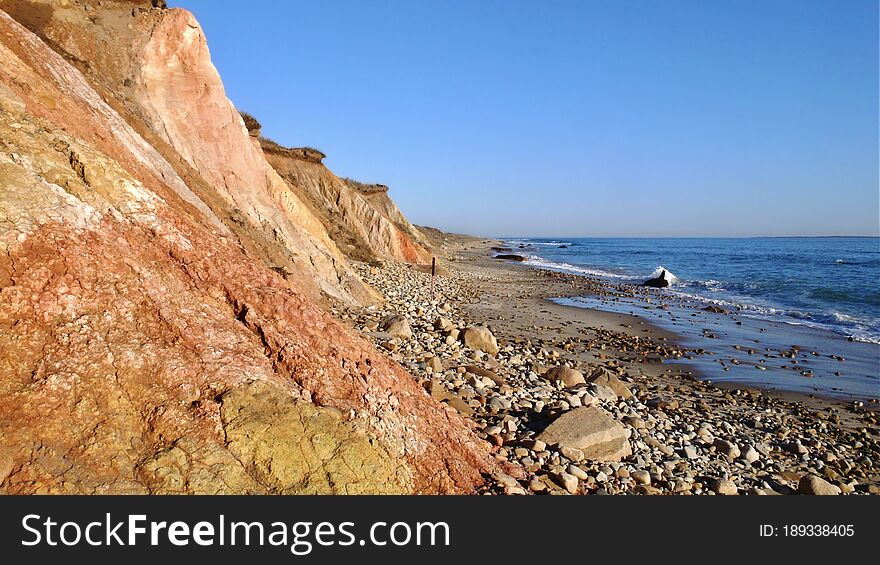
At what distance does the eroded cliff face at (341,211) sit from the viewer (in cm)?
2711

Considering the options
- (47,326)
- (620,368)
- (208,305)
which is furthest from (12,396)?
(620,368)

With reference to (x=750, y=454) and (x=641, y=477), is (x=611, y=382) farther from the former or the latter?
(x=641, y=477)

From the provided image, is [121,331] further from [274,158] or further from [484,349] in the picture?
[274,158]

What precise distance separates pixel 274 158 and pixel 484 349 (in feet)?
75.0

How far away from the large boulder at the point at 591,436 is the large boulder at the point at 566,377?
2641mm

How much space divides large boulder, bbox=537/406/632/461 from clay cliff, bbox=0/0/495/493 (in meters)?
1.32

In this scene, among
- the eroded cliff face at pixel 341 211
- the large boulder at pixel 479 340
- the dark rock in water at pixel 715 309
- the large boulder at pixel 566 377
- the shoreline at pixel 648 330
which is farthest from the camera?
the eroded cliff face at pixel 341 211

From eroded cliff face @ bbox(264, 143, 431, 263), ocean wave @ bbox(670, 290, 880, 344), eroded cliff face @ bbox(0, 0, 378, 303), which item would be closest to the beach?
eroded cliff face @ bbox(0, 0, 378, 303)

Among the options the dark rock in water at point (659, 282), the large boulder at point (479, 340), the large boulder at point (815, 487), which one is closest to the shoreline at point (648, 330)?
the dark rock in water at point (659, 282)

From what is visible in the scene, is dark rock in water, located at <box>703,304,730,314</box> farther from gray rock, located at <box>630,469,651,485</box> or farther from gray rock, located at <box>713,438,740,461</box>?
gray rock, located at <box>630,469,651,485</box>

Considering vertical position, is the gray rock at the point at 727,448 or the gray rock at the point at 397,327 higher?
the gray rock at the point at 397,327

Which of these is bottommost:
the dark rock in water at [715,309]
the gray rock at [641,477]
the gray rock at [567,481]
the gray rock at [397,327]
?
the dark rock in water at [715,309]

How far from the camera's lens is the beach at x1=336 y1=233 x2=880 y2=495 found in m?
6.49

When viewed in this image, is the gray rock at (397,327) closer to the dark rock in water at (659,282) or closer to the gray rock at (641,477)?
the gray rock at (641,477)
